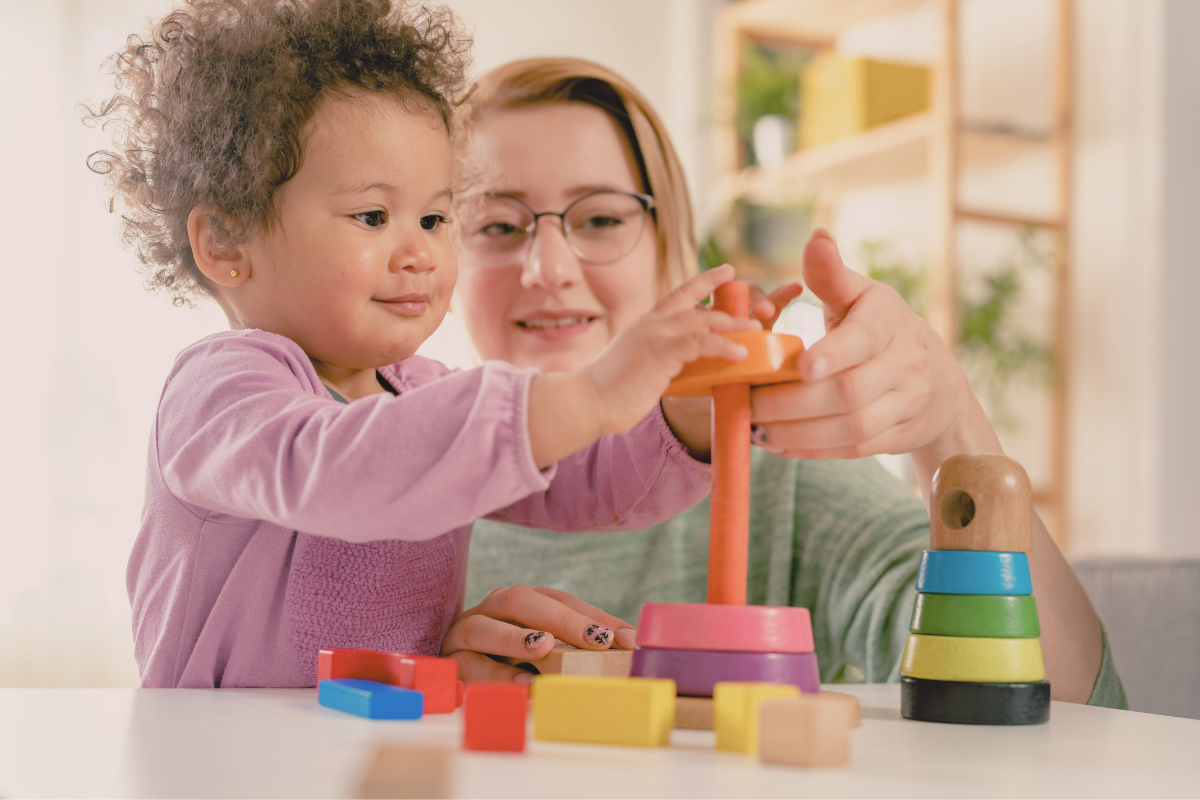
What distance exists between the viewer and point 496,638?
2.42 ft

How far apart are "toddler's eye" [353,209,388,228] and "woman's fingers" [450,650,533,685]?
34 cm

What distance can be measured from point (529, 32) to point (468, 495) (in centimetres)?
311

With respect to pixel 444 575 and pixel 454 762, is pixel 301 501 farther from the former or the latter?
pixel 444 575

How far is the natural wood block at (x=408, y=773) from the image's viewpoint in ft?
1.33

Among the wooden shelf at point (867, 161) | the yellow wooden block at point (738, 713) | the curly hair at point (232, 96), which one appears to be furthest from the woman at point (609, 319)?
the wooden shelf at point (867, 161)

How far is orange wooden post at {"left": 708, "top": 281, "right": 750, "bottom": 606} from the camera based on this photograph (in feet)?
1.94

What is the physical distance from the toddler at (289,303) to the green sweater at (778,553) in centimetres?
45

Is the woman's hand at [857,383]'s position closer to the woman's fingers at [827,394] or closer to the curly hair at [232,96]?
the woman's fingers at [827,394]

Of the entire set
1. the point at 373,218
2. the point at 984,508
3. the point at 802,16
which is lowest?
the point at 984,508

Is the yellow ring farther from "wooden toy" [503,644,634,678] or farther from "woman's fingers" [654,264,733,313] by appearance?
"wooden toy" [503,644,634,678]

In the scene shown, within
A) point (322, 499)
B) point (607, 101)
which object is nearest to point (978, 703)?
point (322, 499)

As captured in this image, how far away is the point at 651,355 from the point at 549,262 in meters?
0.78

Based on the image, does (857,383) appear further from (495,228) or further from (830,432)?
(495,228)

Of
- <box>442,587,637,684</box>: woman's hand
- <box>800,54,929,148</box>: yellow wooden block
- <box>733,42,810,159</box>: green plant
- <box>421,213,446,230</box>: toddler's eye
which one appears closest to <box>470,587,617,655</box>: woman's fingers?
<box>442,587,637,684</box>: woman's hand
